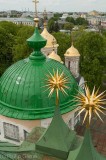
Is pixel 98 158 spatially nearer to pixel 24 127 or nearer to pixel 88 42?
pixel 24 127

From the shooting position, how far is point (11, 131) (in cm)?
1302

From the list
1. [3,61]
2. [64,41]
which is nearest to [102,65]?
[64,41]

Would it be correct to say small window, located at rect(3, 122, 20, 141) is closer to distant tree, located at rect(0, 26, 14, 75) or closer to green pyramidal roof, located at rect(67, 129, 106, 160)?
green pyramidal roof, located at rect(67, 129, 106, 160)

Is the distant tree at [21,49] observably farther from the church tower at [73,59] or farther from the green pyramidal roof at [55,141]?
the green pyramidal roof at [55,141]

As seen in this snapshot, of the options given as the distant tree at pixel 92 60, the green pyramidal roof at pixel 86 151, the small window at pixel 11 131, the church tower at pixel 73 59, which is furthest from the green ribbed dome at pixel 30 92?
the distant tree at pixel 92 60

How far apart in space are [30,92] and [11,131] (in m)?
2.29

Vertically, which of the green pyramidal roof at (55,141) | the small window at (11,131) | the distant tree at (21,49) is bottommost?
the small window at (11,131)

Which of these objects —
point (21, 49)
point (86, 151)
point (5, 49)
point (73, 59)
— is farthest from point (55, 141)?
point (5, 49)

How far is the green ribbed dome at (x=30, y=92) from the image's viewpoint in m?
12.3

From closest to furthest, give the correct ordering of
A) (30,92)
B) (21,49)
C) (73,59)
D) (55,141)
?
(55,141), (30,92), (73,59), (21,49)

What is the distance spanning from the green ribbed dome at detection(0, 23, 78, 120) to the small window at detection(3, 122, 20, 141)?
772 millimetres

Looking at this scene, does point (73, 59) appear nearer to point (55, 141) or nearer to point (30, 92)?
point (30, 92)

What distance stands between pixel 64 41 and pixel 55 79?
23.7 metres

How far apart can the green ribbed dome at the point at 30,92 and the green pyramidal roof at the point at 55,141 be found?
10.1ft
